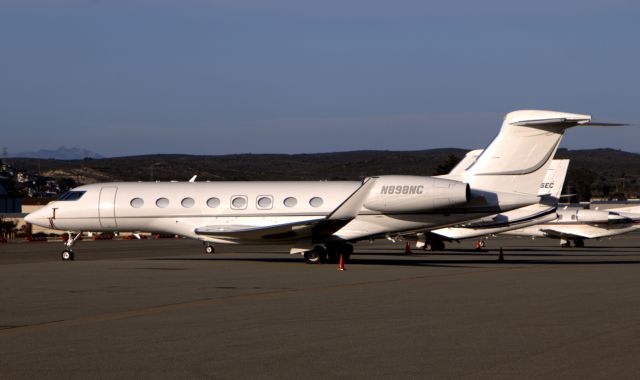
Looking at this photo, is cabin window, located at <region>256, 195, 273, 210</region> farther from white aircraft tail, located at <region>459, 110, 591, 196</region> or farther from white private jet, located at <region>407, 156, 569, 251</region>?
white private jet, located at <region>407, 156, 569, 251</region>

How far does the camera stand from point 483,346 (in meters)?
11.2

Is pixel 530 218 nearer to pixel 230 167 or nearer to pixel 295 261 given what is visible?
pixel 295 261

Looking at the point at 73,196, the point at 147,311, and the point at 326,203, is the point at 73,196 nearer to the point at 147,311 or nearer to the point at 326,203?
the point at 326,203

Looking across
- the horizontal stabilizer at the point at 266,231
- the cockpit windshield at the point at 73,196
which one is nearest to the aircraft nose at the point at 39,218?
the cockpit windshield at the point at 73,196

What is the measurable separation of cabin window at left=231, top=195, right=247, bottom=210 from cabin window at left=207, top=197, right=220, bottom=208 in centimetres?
50

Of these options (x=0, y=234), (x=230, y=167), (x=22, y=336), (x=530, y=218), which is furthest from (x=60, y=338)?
(x=230, y=167)

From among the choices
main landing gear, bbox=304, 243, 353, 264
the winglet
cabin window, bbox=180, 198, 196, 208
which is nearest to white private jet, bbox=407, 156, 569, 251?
main landing gear, bbox=304, 243, 353, 264

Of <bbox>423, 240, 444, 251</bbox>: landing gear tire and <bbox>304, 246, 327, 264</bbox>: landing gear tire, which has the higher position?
<bbox>304, 246, 327, 264</bbox>: landing gear tire

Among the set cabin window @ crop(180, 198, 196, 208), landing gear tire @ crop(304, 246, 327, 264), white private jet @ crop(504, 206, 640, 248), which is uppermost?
cabin window @ crop(180, 198, 196, 208)

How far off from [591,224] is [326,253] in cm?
2436

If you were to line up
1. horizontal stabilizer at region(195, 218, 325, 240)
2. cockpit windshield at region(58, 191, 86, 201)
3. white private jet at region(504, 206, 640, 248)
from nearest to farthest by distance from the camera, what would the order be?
horizontal stabilizer at region(195, 218, 325, 240) < cockpit windshield at region(58, 191, 86, 201) < white private jet at region(504, 206, 640, 248)

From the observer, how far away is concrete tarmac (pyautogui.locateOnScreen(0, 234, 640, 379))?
9.81 m

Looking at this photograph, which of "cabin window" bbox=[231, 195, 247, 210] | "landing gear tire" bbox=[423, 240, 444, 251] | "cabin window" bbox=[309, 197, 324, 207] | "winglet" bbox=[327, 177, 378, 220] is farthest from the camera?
"landing gear tire" bbox=[423, 240, 444, 251]

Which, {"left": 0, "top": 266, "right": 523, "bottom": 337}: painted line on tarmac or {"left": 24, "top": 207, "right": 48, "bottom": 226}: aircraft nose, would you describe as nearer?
{"left": 0, "top": 266, "right": 523, "bottom": 337}: painted line on tarmac
